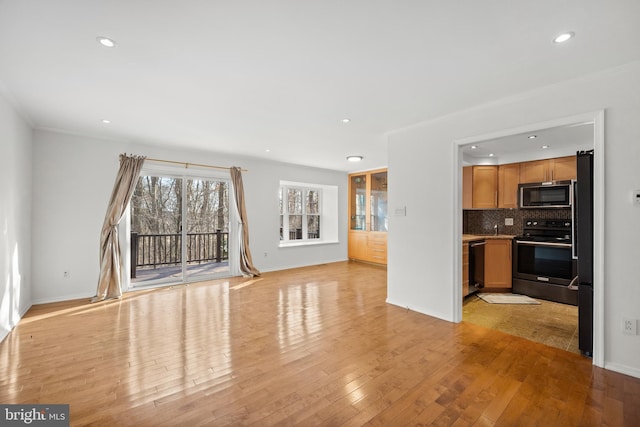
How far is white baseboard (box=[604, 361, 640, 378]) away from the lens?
227cm

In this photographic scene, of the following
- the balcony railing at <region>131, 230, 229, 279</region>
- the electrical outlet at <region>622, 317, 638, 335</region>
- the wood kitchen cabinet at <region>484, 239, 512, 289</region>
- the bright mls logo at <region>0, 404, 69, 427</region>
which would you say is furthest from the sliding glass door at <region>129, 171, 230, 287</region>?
the electrical outlet at <region>622, 317, 638, 335</region>

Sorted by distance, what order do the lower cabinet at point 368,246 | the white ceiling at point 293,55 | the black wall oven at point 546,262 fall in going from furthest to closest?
the lower cabinet at point 368,246, the black wall oven at point 546,262, the white ceiling at point 293,55

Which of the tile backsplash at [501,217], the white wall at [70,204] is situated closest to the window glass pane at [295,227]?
the white wall at [70,204]

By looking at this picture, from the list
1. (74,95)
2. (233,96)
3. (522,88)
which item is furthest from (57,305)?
(522,88)

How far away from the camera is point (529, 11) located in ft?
5.52

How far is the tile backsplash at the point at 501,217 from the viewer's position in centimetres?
483

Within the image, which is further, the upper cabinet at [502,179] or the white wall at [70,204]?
the upper cabinet at [502,179]

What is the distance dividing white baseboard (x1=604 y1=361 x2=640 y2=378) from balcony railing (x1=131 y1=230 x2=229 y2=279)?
583 centimetres

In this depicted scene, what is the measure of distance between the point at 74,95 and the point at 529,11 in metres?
4.01

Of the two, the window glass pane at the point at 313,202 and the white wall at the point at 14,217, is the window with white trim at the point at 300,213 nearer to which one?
the window glass pane at the point at 313,202

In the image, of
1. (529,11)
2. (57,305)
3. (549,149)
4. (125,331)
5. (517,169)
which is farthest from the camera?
(517,169)

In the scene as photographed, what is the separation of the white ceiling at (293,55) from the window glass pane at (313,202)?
4.09 m

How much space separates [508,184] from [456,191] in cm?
245

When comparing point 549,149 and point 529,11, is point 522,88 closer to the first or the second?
point 529,11
